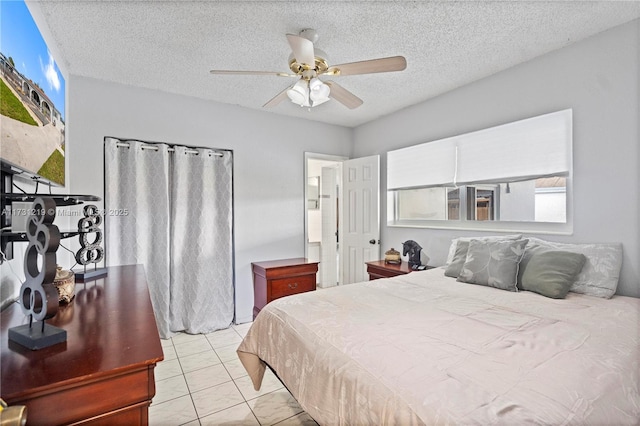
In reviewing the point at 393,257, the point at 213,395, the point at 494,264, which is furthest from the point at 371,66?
the point at 213,395

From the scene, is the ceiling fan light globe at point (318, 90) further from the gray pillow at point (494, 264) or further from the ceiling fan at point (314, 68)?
the gray pillow at point (494, 264)

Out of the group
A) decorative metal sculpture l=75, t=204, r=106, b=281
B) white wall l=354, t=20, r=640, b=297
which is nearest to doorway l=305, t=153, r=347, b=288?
white wall l=354, t=20, r=640, b=297

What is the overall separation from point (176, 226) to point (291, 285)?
1453 mm

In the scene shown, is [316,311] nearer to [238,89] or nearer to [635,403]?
[635,403]

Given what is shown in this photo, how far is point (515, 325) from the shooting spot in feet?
4.99

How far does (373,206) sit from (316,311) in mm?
2496

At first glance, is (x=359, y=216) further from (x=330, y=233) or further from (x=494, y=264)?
(x=494, y=264)

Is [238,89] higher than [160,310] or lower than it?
higher

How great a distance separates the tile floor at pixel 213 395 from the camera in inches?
78.2

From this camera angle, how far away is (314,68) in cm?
206

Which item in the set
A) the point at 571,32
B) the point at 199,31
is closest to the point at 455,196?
the point at 571,32

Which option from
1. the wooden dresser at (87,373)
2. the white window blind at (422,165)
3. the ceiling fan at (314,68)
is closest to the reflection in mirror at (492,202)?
the white window blind at (422,165)

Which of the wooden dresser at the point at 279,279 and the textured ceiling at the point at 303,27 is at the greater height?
the textured ceiling at the point at 303,27

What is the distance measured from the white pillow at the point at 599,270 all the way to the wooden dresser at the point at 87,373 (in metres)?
2.50
